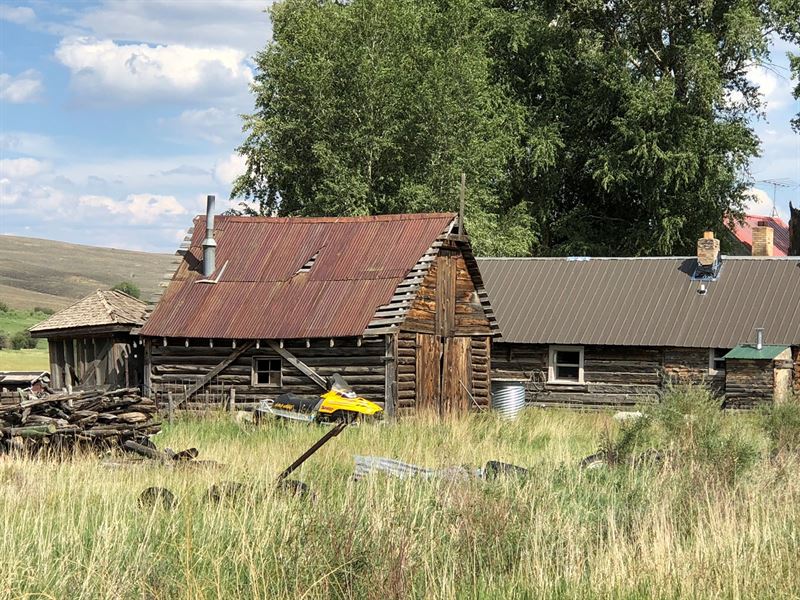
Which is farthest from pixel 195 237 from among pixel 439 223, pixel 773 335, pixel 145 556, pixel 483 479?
pixel 145 556

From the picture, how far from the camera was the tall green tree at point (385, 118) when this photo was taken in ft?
119

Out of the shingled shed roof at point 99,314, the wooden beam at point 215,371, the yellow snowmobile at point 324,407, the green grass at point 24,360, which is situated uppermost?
the shingled shed roof at point 99,314

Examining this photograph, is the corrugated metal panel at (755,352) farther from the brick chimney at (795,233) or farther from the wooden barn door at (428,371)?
the brick chimney at (795,233)

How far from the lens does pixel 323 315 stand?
2411 centimetres

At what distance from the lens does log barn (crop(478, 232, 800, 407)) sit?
2938 centimetres

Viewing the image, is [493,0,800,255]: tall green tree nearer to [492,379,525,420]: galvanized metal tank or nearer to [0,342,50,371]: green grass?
[492,379,525,420]: galvanized metal tank

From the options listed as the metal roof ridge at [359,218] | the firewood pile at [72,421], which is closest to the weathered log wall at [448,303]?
the metal roof ridge at [359,218]

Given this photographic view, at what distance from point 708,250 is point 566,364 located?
518cm

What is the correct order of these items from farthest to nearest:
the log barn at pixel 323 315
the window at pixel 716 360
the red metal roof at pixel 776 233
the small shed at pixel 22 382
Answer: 1. the red metal roof at pixel 776 233
2. the window at pixel 716 360
3. the small shed at pixel 22 382
4. the log barn at pixel 323 315

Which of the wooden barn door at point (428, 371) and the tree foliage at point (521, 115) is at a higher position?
the tree foliage at point (521, 115)

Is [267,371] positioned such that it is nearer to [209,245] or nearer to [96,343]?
[209,245]

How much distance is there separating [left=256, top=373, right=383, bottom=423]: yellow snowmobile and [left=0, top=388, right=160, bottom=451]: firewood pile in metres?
4.35

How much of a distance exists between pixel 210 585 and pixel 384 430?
465 inches

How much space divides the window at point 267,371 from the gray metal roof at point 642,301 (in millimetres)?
8552
